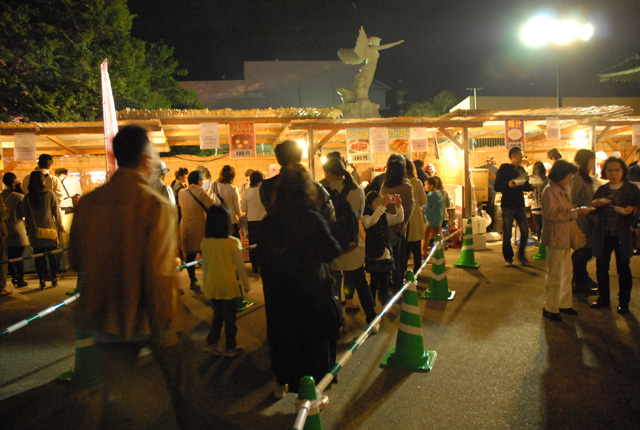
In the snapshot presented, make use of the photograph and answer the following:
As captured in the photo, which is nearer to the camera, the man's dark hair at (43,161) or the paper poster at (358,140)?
the man's dark hair at (43,161)

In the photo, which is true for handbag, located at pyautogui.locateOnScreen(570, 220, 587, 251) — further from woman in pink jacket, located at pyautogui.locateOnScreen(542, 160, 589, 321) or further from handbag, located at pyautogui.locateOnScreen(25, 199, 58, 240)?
handbag, located at pyautogui.locateOnScreen(25, 199, 58, 240)

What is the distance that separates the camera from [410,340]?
13.8 feet

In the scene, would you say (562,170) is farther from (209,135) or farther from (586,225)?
(209,135)

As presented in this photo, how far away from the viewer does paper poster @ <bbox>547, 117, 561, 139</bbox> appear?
11078 mm

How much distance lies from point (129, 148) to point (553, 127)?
443 inches

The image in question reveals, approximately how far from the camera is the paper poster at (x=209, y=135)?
30.6 ft

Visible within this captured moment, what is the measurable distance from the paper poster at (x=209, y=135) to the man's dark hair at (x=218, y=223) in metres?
5.07

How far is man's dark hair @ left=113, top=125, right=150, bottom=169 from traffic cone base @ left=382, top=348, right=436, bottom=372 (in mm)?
2994

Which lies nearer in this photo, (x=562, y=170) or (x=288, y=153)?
(x=288, y=153)

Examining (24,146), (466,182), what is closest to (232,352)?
(24,146)

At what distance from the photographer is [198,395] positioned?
2566mm

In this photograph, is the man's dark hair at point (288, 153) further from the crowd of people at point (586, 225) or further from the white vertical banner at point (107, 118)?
the crowd of people at point (586, 225)

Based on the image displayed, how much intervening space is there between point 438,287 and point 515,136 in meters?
6.35

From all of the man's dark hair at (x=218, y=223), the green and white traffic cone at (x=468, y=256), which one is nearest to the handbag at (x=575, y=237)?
the green and white traffic cone at (x=468, y=256)
